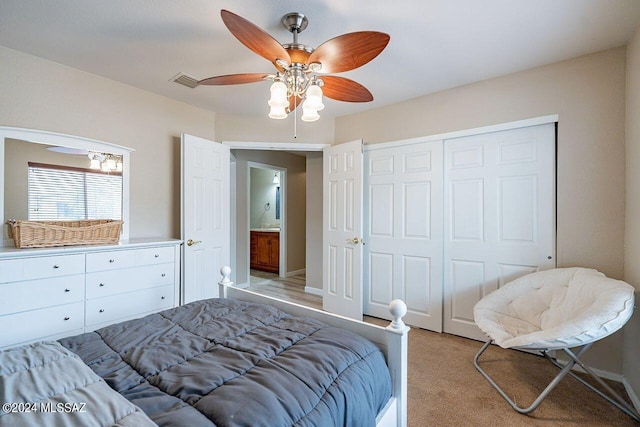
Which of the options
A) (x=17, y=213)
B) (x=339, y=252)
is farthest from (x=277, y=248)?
(x=17, y=213)

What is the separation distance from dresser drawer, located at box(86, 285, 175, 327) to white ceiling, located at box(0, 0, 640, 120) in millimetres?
1932

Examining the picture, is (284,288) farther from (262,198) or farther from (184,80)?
(184,80)

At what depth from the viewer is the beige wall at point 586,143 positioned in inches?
83.0

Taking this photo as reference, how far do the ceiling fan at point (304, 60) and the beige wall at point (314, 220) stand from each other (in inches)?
91.8

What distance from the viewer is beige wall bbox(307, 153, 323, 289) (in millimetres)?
4367

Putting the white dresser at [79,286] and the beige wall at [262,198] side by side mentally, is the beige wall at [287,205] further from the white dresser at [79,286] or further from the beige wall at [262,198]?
the white dresser at [79,286]

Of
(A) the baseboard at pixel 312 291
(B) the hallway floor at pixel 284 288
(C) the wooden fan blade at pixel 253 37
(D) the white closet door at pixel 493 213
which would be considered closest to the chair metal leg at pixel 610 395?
(D) the white closet door at pixel 493 213

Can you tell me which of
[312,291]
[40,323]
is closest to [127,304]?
[40,323]

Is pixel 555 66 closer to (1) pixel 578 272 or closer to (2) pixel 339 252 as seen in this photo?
(1) pixel 578 272

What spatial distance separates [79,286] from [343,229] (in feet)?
8.04

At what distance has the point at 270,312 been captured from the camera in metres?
1.61

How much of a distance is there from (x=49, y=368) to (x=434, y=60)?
2822 mm

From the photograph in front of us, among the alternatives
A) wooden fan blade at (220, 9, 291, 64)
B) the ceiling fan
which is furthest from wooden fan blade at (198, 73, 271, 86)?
wooden fan blade at (220, 9, 291, 64)

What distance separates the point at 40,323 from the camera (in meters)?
1.98
